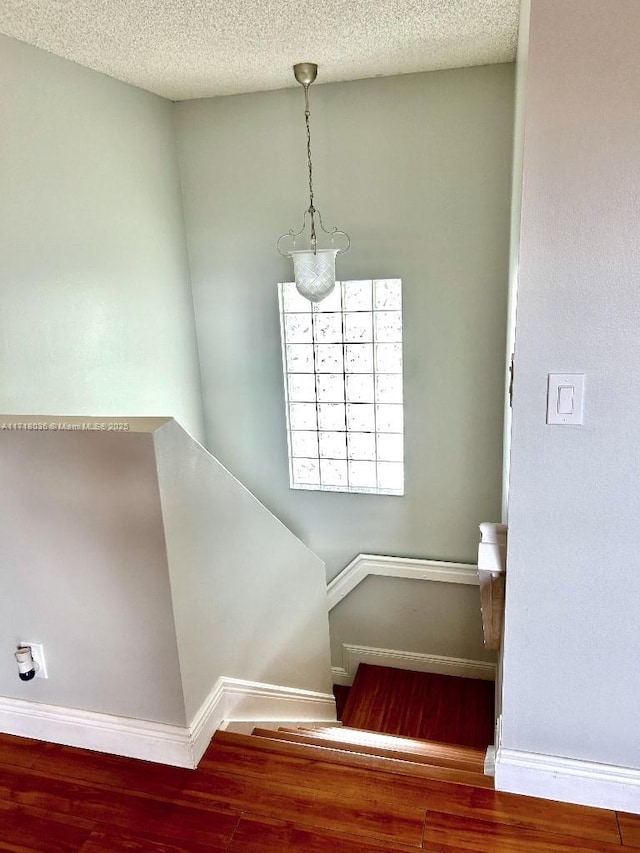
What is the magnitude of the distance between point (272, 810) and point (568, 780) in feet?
2.72

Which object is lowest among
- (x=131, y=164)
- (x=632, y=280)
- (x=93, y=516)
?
(x=93, y=516)

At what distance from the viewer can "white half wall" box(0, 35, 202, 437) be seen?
253 cm

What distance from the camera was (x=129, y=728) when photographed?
196cm

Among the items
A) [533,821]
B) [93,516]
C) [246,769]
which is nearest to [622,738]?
[533,821]

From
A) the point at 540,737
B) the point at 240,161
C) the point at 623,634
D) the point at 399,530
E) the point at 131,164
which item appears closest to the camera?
the point at 623,634

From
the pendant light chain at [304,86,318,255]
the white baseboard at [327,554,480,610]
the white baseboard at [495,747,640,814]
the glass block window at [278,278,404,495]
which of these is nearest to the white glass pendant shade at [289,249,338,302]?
the pendant light chain at [304,86,318,255]

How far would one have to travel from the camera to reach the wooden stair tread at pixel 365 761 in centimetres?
188

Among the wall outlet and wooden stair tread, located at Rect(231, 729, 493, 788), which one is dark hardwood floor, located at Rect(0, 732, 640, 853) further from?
the wall outlet

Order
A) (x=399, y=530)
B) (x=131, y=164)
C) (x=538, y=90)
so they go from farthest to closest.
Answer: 1. (x=399, y=530)
2. (x=131, y=164)
3. (x=538, y=90)

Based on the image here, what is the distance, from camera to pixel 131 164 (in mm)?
3262

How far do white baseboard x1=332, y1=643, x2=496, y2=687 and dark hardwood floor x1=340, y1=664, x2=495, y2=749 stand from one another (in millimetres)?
37

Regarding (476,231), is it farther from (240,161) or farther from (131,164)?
(131,164)

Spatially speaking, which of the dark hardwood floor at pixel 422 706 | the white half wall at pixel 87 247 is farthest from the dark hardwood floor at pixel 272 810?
the dark hardwood floor at pixel 422 706

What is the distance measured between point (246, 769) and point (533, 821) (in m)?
0.82
